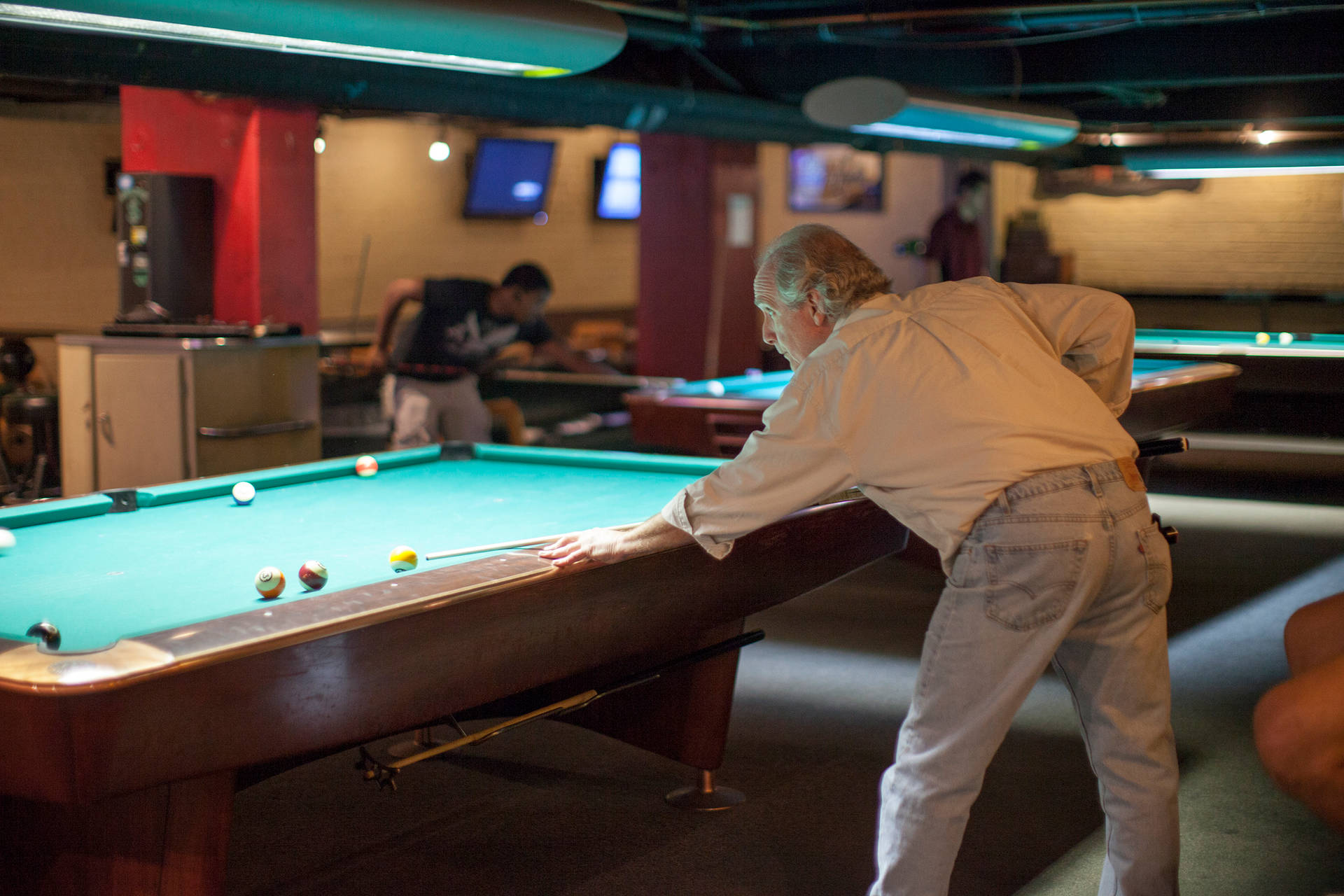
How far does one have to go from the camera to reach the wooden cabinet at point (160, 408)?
5.48m

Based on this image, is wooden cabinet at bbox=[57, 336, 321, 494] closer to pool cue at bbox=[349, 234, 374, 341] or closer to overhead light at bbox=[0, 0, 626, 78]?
overhead light at bbox=[0, 0, 626, 78]

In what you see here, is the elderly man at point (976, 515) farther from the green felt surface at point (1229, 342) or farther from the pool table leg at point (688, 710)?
the green felt surface at point (1229, 342)

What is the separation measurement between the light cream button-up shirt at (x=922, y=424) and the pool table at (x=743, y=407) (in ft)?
7.71

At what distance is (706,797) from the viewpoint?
3.21 metres

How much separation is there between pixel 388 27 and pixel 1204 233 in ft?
34.3

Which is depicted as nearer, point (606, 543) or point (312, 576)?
point (312, 576)

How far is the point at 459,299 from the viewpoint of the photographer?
6.34m

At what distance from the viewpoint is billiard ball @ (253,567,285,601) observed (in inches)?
83.9

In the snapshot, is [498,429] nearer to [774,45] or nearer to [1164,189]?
[774,45]

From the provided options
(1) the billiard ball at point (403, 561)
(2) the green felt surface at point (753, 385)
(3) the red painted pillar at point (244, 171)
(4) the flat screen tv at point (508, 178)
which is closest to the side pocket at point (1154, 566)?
(1) the billiard ball at point (403, 561)

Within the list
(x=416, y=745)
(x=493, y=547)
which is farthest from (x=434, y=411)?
(x=493, y=547)

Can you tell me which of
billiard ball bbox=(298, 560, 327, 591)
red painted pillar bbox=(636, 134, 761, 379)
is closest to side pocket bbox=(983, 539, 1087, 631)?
billiard ball bbox=(298, 560, 327, 591)

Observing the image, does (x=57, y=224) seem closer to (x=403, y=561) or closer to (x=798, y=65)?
(x=798, y=65)

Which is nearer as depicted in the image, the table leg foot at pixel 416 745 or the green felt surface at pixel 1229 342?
the table leg foot at pixel 416 745
